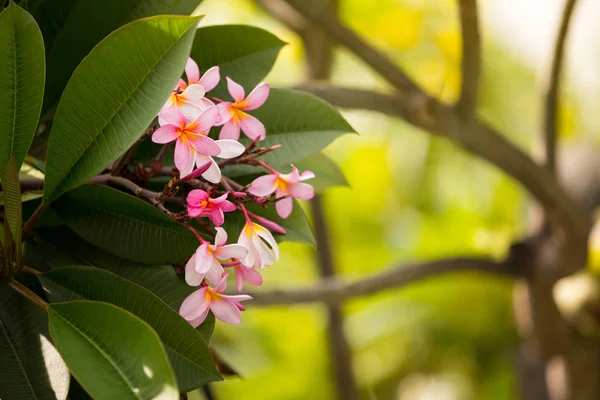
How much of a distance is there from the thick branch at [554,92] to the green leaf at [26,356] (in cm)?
76

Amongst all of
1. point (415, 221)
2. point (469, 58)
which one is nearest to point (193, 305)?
point (469, 58)

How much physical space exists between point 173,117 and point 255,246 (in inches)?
3.3

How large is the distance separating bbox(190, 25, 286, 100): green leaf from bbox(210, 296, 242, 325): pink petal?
0.15 m

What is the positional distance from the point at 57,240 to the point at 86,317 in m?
0.12

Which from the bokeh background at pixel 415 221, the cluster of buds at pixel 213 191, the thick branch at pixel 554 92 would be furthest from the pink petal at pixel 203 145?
the bokeh background at pixel 415 221

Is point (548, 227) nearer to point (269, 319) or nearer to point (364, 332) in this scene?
point (364, 332)

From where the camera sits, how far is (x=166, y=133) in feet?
1.17

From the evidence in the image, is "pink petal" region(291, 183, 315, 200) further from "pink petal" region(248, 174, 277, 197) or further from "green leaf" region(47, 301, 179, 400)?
"green leaf" region(47, 301, 179, 400)

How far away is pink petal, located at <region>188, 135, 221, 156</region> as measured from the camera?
35cm

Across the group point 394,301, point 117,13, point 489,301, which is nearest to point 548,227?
point 489,301

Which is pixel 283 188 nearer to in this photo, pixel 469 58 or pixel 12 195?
pixel 12 195

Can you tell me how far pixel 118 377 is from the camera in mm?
310

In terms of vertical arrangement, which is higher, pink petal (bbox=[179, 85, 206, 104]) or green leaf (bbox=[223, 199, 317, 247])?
pink petal (bbox=[179, 85, 206, 104])

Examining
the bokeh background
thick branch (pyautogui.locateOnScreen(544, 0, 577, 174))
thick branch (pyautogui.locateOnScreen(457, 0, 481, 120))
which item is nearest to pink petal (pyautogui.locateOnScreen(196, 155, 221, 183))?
thick branch (pyautogui.locateOnScreen(457, 0, 481, 120))
